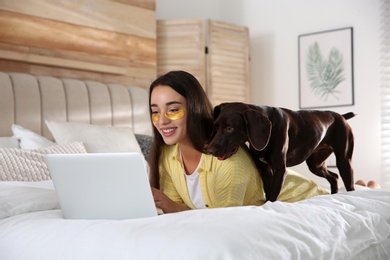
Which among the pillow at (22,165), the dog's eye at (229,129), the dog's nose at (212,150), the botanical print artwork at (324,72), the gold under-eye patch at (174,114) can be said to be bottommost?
the pillow at (22,165)

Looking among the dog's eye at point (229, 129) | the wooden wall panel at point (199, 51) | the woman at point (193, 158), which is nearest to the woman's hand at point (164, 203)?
the woman at point (193, 158)

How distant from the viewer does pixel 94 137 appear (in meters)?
3.16

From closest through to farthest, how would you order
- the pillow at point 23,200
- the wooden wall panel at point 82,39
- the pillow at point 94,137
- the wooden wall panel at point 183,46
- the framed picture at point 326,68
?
the pillow at point 23,200, the pillow at point 94,137, the wooden wall panel at point 82,39, the wooden wall panel at point 183,46, the framed picture at point 326,68

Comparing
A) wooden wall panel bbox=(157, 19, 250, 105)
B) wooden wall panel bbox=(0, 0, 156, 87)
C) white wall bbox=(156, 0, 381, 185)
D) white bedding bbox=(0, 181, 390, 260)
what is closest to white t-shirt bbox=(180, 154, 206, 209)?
white bedding bbox=(0, 181, 390, 260)

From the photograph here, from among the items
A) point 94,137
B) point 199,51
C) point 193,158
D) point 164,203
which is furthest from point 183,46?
point 164,203

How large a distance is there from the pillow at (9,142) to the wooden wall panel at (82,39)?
66 centimetres

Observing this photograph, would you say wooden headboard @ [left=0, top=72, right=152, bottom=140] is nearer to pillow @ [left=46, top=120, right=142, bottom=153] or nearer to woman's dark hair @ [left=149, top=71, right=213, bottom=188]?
pillow @ [left=46, top=120, right=142, bottom=153]

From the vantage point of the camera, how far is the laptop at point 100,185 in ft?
5.16

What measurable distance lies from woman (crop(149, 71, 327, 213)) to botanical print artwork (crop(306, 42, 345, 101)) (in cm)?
300

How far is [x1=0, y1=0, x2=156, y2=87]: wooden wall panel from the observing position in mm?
3492

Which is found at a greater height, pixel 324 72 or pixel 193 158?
pixel 324 72

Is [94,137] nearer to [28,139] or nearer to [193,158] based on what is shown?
[28,139]

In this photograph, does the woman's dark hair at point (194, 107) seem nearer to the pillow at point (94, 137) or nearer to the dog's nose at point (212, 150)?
the dog's nose at point (212, 150)

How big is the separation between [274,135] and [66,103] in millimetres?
2180
